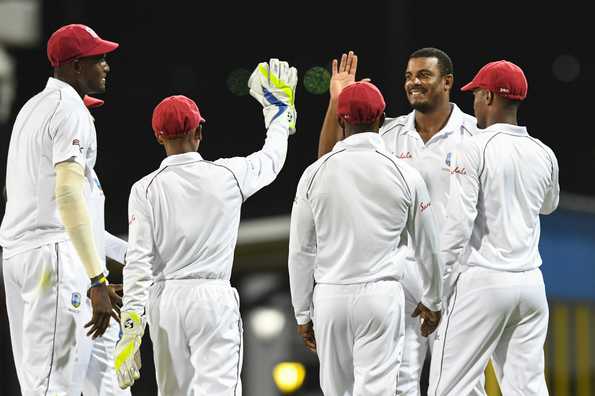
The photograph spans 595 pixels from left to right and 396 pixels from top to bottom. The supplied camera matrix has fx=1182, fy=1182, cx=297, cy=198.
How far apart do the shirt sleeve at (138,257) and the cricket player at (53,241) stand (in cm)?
10

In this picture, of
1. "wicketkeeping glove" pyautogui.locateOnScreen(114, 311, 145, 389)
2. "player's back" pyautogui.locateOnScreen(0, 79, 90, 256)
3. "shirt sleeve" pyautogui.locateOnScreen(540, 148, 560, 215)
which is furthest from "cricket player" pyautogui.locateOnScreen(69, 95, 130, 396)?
"shirt sleeve" pyautogui.locateOnScreen(540, 148, 560, 215)

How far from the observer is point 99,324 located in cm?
510

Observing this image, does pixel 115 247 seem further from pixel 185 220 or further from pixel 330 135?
pixel 330 135

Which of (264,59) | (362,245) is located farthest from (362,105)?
(264,59)

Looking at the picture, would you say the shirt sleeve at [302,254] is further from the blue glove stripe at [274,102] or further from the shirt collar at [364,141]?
the blue glove stripe at [274,102]

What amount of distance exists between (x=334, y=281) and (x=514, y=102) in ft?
4.30

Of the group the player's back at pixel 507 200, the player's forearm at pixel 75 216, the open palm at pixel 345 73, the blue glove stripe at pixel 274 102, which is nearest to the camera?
the player's forearm at pixel 75 216

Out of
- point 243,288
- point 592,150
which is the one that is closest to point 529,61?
point 592,150

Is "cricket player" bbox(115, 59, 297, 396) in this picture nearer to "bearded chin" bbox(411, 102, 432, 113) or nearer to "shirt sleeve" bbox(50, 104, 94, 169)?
"shirt sleeve" bbox(50, 104, 94, 169)

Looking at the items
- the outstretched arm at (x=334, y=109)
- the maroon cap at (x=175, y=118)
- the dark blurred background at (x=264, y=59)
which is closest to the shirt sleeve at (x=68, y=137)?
the maroon cap at (x=175, y=118)

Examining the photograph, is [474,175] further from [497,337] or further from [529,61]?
[529,61]

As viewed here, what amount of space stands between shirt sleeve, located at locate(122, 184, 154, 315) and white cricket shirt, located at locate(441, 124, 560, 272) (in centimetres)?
137

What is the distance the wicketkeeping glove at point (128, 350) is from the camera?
520 cm

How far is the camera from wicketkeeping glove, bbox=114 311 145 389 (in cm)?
520
